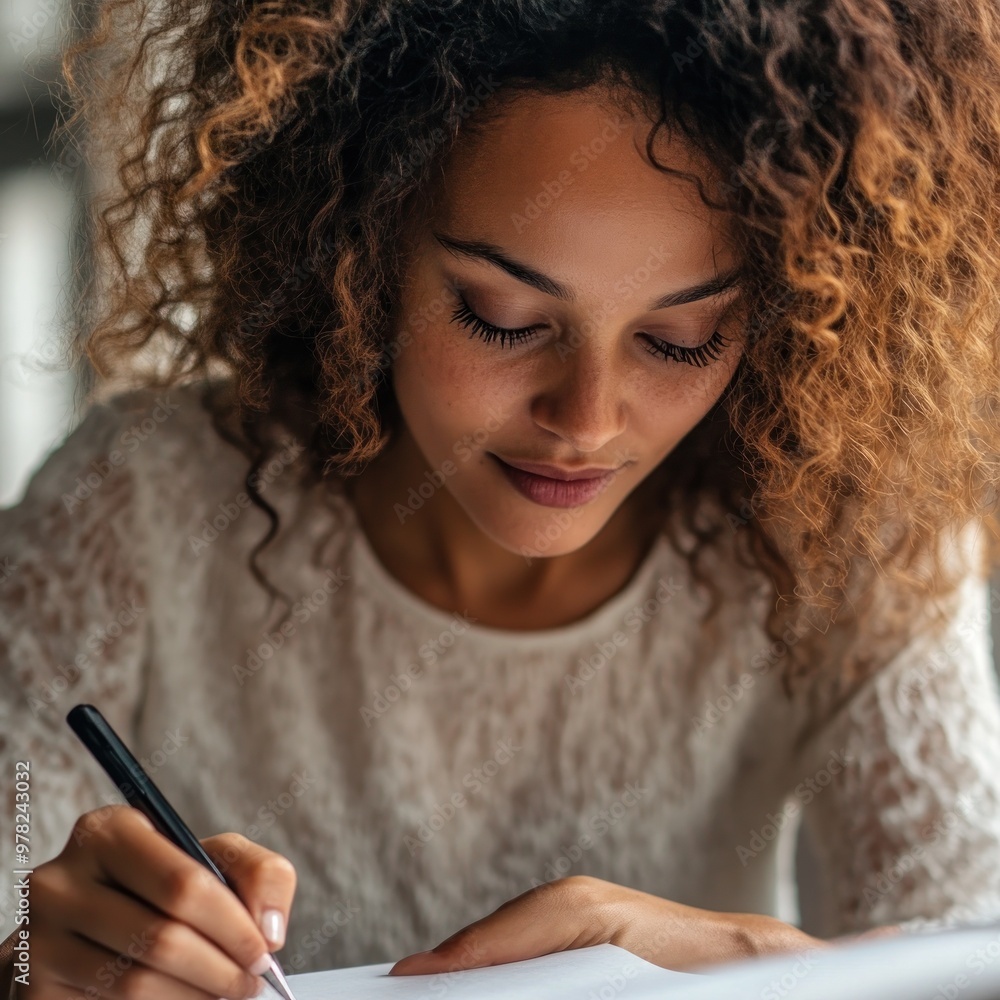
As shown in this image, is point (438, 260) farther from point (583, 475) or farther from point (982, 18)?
point (982, 18)

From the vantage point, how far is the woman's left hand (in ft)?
2.00

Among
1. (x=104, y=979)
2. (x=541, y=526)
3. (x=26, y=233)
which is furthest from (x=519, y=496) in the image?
(x=26, y=233)

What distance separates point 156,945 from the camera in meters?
0.52

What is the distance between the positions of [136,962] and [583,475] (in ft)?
1.29

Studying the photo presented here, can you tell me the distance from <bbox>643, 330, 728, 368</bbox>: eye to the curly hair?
0.03m

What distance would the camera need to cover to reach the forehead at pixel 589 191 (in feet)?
2.09

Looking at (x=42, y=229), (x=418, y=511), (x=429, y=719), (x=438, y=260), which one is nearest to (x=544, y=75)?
(x=438, y=260)

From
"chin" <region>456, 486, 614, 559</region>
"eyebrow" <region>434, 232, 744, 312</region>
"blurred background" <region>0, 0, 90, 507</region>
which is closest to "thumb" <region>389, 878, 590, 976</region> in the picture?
"chin" <region>456, 486, 614, 559</region>

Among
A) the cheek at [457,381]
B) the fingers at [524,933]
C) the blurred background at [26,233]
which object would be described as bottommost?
the fingers at [524,933]

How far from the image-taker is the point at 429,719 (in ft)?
2.95

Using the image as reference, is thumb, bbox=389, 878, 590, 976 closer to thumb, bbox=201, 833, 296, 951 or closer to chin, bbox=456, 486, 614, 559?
thumb, bbox=201, 833, 296, 951

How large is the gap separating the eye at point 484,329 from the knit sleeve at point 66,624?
335 mm

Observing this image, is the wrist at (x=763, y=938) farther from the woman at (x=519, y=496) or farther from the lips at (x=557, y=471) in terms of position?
the lips at (x=557, y=471)

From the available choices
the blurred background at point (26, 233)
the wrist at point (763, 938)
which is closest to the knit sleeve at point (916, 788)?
the wrist at point (763, 938)
